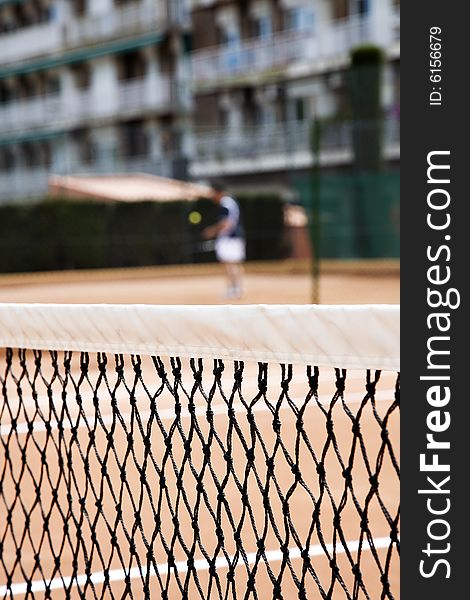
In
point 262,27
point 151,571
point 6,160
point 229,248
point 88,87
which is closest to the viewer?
point 151,571

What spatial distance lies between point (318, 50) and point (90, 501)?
2811 centimetres

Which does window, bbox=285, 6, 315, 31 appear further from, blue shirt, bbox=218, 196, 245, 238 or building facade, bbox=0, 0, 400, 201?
blue shirt, bbox=218, 196, 245, 238

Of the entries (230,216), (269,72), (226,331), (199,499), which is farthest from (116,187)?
(226,331)

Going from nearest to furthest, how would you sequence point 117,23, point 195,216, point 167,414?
point 167,414, point 195,216, point 117,23

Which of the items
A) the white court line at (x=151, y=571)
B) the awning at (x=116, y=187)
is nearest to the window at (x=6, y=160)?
the awning at (x=116, y=187)

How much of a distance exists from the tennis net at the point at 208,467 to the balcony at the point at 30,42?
34.7m

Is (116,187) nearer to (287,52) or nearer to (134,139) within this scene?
(134,139)

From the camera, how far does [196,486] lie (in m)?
3.34

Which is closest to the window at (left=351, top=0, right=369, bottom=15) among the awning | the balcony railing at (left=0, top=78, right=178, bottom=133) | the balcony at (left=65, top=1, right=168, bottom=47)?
the balcony railing at (left=0, top=78, right=178, bottom=133)

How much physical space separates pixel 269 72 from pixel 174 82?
3.36m

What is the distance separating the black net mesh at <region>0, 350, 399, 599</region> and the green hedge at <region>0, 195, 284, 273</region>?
1541cm

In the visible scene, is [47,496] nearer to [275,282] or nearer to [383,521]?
[383,521]

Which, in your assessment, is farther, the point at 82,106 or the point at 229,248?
the point at 82,106

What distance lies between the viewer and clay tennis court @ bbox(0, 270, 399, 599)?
2.80 metres
